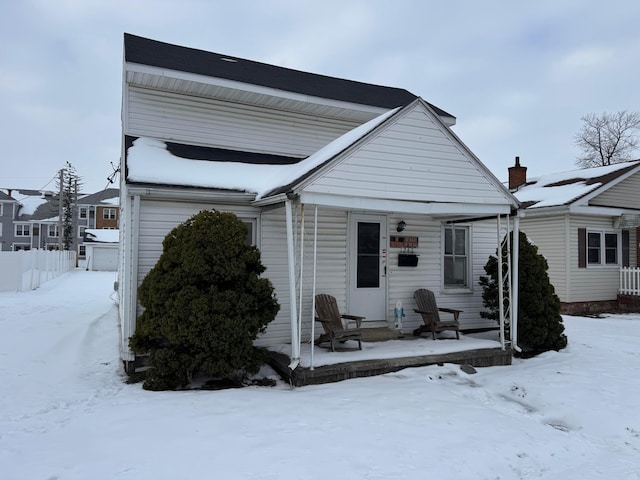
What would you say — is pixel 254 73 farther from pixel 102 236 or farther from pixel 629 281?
pixel 102 236

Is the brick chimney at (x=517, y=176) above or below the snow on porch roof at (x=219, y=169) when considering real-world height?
above

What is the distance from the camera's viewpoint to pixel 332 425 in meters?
4.67

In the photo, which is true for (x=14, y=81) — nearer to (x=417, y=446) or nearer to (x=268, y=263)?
(x=268, y=263)

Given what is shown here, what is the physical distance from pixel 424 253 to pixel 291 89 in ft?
14.3

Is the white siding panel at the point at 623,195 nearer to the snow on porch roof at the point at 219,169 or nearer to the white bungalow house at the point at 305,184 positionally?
the white bungalow house at the point at 305,184

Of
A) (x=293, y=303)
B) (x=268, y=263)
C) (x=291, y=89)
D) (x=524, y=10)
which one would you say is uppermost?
(x=524, y=10)

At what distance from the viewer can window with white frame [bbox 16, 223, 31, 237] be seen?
2093 inches

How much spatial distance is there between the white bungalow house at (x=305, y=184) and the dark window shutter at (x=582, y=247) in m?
5.86

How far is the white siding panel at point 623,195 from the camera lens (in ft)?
47.5

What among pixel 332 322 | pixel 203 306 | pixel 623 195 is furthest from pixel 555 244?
pixel 203 306

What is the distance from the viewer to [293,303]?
613cm

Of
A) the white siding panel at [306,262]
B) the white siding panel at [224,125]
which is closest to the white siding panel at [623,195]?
the white siding panel at [224,125]

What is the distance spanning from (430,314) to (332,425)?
4.11m

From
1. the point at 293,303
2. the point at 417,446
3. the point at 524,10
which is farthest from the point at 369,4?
the point at 417,446
